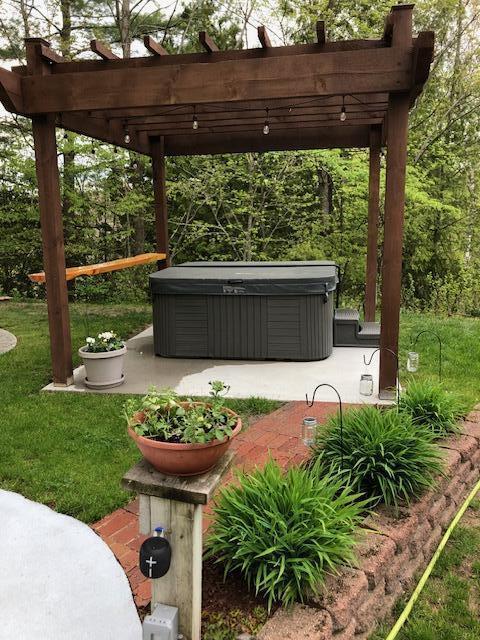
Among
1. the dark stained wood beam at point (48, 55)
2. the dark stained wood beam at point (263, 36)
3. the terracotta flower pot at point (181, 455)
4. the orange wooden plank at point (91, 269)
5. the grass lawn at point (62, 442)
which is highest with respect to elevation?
the dark stained wood beam at point (48, 55)

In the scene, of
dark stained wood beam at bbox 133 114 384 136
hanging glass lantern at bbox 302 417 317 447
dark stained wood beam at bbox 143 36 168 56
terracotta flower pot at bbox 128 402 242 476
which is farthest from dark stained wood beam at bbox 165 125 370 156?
terracotta flower pot at bbox 128 402 242 476

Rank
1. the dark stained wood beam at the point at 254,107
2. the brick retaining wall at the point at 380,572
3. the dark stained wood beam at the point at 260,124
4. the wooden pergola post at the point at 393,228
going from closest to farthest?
the brick retaining wall at the point at 380,572, the wooden pergola post at the point at 393,228, the dark stained wood beam at the point at 254,107, the dark stained wood beam at the point at 260,124

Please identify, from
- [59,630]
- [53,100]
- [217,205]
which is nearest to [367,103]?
[53,100]

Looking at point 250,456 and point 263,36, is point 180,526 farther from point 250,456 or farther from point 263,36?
point 263,36

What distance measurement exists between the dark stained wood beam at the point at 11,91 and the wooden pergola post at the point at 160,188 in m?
2.85

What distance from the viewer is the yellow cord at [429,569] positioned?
2.02 m

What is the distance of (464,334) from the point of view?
6719mm

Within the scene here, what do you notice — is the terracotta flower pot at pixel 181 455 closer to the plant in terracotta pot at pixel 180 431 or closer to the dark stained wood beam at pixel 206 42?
the plant in terracotta pot at pixel 180 431

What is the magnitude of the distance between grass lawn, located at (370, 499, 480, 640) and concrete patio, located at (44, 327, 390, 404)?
1.78 meters

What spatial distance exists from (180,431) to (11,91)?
138 inches

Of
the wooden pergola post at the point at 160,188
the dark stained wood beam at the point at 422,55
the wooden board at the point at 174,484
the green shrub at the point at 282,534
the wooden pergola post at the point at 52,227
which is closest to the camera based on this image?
the wooden board at the point at 174,484

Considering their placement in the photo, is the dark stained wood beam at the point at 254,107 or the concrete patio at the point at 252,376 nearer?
the concrete patio at the point at 252,376

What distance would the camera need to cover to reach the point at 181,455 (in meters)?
1.74

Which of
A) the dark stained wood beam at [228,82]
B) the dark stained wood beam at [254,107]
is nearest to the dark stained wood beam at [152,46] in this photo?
the dark stained wood beam at [228,82]
